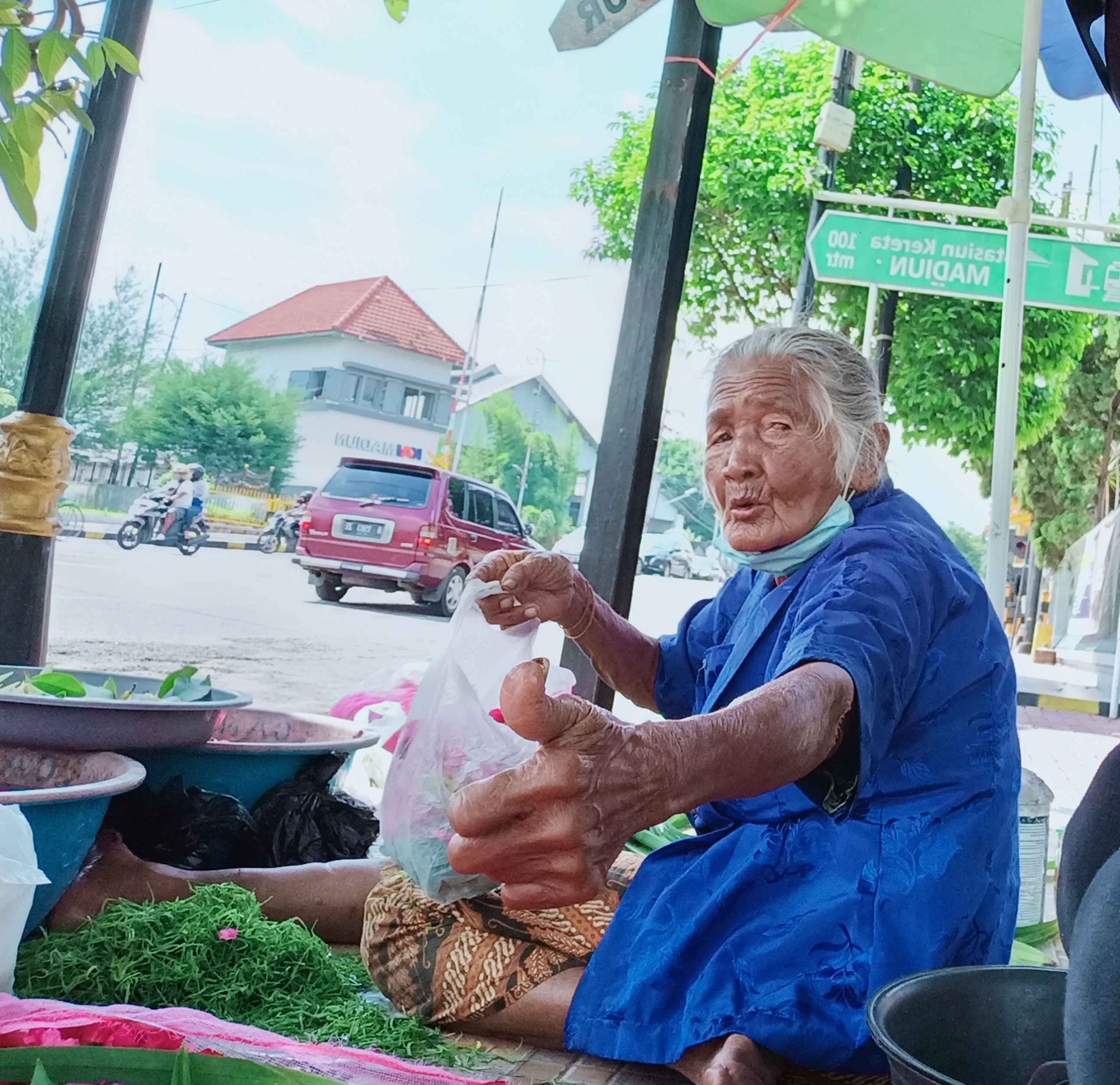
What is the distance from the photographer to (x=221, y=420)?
567 inches

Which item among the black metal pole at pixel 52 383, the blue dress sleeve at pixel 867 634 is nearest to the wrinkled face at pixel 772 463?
the blue dress sleeve at pixel 867 634

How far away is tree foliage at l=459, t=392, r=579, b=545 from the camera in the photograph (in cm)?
2266

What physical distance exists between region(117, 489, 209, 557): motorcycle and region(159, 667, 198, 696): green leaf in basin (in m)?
12.2

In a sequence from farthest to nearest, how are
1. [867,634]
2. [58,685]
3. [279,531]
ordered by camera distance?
[279,531], [58,685], [867,634]

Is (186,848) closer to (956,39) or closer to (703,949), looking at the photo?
(703,949)

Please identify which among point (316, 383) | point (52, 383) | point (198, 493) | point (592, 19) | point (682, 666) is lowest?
point (682, 666)

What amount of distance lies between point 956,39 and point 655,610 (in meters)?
16.8

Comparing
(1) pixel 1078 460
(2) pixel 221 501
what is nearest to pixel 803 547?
(2) pixel 221 501

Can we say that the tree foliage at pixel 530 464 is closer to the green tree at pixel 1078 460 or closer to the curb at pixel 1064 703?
the green tree at pixel 1078 460

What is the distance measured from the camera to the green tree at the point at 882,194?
475 inches

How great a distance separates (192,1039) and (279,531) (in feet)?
52.4

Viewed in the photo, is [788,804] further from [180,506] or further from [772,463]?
[180,506]

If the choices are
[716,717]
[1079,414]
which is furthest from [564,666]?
[1079,414]

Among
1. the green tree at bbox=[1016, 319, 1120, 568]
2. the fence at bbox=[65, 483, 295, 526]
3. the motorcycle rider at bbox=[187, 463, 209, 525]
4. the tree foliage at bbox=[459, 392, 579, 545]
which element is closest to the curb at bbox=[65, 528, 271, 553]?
the fence at bbox=[65, 483, 295, 526]
